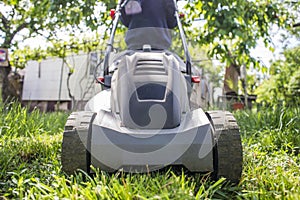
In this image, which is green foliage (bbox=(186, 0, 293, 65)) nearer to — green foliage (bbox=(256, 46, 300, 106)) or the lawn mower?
green foliage (bbox=(256, 46, 300, 106))

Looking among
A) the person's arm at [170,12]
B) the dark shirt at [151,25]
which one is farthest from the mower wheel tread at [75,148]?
the person's arm at [170,12]

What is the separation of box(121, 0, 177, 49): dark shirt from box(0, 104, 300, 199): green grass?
1077 millimetres

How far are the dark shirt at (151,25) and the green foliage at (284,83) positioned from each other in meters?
3.85

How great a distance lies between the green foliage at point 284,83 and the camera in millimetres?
6004

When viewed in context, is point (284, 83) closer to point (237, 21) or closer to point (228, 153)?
point (237, 21)

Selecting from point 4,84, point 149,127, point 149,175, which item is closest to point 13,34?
point 4,84

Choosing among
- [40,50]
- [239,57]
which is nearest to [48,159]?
[239,57]

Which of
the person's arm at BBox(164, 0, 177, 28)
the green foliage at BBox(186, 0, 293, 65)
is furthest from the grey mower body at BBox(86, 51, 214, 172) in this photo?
the green foliage at BBox(186, 0, 293, 65)

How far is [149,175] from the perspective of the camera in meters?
1.52

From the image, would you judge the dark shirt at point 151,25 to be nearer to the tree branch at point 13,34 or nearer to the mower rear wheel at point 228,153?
the mower rear wheel at point 228,153

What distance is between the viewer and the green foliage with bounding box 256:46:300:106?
19.7 ft

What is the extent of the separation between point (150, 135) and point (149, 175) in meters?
0.21

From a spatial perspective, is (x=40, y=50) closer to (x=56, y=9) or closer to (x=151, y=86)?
(x=56, y=9)

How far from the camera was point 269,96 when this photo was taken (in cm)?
646
